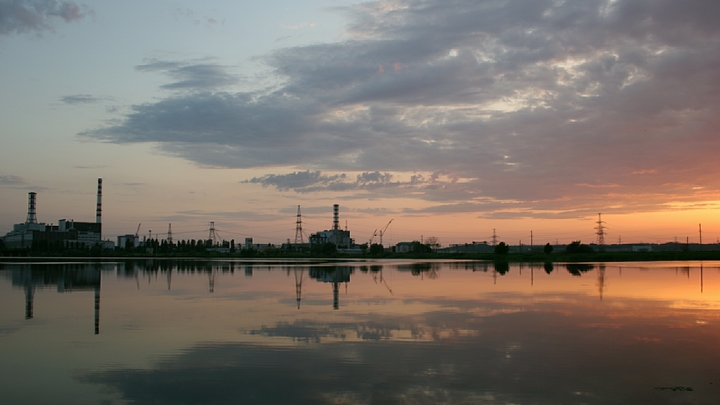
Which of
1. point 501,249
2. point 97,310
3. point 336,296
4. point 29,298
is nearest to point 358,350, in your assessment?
point 97,310

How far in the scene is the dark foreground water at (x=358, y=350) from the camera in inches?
469

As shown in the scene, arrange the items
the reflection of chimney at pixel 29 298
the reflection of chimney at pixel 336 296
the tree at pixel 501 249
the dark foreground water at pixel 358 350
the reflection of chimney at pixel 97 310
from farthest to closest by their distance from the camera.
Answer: the tree at pixel 501 249 < the reflection of chimney at pixel 336 296 < the reflection of chimney at pixel 29 298 < the reflection of chimney at pixel 97 310 < the dark foreground water at pixel 358 350

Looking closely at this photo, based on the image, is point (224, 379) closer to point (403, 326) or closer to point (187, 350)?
point (187, 350)

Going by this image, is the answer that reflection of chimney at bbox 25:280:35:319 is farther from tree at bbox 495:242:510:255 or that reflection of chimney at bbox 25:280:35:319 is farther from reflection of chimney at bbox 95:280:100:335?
tree at bbox 495:242:510:255

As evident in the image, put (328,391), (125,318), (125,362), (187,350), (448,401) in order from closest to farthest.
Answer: (448,401)
(328,391)
(125,362)
(187,350)
(125,318)

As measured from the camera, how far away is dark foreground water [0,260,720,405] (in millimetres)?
11914

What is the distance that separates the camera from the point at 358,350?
1614 cm

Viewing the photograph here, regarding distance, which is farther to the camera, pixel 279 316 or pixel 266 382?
pixel 279 316

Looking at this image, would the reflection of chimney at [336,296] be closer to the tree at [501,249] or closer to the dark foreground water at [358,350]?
the dark foreground water at [358,350]

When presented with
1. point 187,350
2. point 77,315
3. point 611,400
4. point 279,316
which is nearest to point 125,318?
point 77,315

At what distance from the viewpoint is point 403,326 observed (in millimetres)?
20500

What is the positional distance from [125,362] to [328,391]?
6.19m

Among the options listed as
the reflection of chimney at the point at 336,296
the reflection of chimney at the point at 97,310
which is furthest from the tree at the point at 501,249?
the reflection of chimney at the point at 97,310

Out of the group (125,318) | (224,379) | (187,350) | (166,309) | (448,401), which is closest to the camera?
(448,401)
